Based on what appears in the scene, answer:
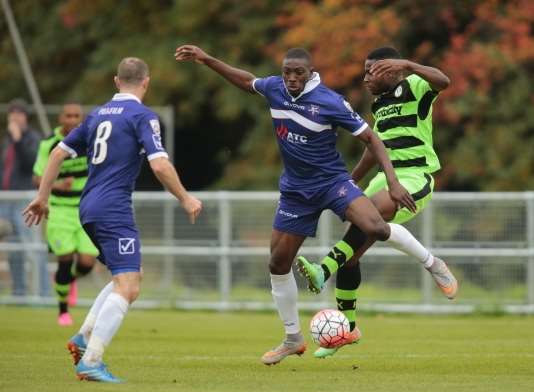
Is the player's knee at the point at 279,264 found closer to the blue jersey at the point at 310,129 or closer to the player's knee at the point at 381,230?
the blue jersey at the point at 310,129

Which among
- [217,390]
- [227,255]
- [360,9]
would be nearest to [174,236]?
[227,255]

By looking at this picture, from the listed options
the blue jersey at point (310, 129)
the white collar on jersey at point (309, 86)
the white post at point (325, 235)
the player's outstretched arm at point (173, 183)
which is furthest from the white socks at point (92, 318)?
the white post at point (325, 235)

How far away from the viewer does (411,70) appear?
1084 centimetres

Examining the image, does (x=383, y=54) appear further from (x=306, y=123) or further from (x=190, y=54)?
(x=190, y=54)

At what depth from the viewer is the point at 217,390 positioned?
8.80 meters

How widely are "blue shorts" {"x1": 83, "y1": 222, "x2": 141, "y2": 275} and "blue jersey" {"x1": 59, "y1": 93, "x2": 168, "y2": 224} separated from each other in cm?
5

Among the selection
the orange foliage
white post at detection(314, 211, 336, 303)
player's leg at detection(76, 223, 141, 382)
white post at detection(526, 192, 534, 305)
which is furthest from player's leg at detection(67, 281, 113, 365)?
the orange foliage

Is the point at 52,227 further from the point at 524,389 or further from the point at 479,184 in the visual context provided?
the point at 479,184

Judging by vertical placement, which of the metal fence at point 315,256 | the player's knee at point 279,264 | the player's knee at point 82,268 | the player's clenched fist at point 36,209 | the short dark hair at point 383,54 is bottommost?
the metal fence at point 315,256

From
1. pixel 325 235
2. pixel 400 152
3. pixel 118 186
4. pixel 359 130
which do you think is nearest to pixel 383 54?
pixel 400 152

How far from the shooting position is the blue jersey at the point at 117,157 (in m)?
9.40

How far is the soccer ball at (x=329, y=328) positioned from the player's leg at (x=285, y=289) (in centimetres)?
20

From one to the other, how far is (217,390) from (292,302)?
2233mm

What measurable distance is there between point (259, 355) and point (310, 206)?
6.05 ft
